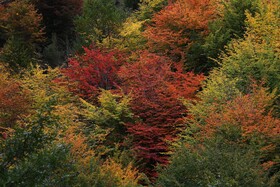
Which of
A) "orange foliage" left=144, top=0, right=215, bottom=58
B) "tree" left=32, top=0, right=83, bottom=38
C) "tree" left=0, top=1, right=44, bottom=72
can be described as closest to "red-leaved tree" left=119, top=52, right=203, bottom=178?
"orange foliage" left=144, top=0, right=215, bottom=58

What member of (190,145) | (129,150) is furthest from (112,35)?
(190,145)

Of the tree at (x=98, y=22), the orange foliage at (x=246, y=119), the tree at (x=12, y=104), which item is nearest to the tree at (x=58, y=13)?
the tree at (x=98, y=22)

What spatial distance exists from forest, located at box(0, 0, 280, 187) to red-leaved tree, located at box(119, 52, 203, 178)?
0.09 m

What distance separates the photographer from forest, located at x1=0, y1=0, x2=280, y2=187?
13523 mm

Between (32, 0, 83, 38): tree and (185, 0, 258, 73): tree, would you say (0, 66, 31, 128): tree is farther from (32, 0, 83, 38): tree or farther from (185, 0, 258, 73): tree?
(32, 0, 83, 38): tree

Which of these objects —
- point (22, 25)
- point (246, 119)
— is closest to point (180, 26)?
point (246, 119)

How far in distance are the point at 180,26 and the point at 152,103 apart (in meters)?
10.5

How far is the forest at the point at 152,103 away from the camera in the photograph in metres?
13.5

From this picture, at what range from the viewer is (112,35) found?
38.8 m

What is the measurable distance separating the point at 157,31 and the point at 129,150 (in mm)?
14693

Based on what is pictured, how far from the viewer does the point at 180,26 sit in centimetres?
3164

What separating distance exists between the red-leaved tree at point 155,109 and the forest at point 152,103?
9 centimetres

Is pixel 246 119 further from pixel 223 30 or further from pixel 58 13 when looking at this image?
pixel 58 13

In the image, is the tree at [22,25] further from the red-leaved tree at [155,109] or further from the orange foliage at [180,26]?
the red-leaved tree at [155,109]
